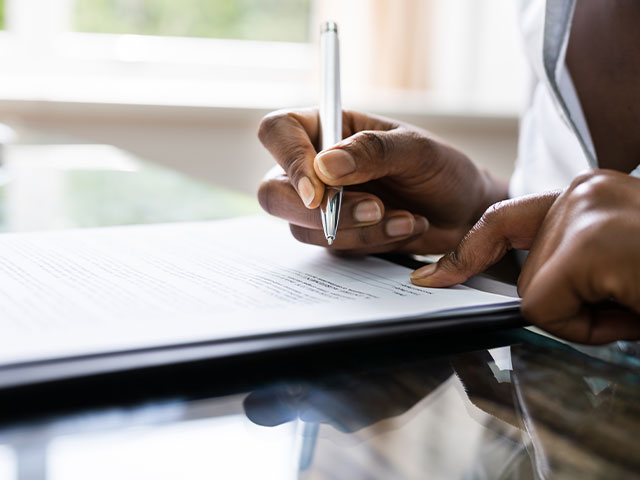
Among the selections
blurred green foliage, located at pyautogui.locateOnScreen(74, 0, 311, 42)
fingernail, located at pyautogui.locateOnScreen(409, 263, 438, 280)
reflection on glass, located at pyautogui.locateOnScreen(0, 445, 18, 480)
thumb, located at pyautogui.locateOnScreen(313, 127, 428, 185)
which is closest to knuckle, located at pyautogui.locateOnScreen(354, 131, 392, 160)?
thumb, located at pyautogui.locateOnScreen(313, 127, 428, 185)

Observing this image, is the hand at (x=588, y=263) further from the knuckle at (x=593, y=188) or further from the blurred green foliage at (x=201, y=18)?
the blurred green foliage at (x=201, y=18)

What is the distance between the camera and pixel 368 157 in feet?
1.76

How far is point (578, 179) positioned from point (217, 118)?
75.4 inches

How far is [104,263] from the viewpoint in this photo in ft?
1.65

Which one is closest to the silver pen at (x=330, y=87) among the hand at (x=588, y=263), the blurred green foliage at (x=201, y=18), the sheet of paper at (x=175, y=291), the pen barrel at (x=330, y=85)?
the pen barrel at (x=330, y=85)

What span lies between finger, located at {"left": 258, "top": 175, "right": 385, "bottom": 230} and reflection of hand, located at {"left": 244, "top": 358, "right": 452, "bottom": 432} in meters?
0.23

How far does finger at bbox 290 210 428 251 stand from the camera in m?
0.57

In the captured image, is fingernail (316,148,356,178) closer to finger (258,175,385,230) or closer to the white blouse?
finger (258,175,385,230)

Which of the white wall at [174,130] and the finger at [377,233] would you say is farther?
the white wall at [174,130]

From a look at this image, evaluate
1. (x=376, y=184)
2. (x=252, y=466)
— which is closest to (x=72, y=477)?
(x=252, y=466)

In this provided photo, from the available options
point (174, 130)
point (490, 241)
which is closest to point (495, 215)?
point (490, 241)

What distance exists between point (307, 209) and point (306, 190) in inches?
2.4

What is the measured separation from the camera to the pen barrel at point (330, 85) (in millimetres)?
601

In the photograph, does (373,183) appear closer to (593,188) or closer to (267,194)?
(267,194)
